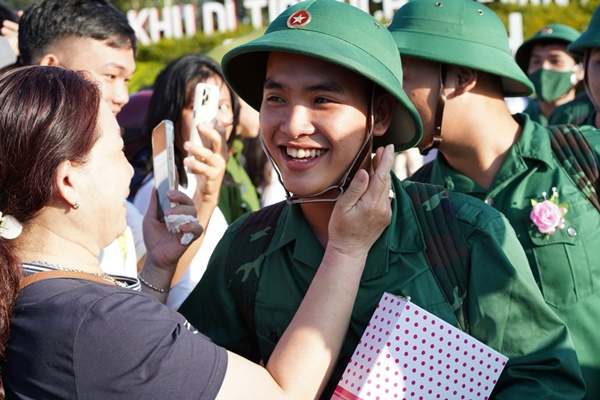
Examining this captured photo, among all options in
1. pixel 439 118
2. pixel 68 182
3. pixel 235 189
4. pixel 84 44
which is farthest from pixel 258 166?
pixel 68 182

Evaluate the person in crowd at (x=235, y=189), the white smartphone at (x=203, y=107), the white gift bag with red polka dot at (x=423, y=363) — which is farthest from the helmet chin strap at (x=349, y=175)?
the person in crowd at (x=235, y=189)

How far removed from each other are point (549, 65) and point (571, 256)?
5.09m

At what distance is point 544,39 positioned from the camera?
305 inches

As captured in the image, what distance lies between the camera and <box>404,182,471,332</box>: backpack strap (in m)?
2.46

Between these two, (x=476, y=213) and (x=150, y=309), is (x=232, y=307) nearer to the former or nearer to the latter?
(x=150, y=309)

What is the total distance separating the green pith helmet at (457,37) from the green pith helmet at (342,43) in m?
0.87

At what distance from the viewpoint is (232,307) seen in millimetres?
2826

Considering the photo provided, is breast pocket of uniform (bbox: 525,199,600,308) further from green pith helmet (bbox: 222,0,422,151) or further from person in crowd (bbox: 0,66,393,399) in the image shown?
person in crowd (bbox: 0,66,393,399)

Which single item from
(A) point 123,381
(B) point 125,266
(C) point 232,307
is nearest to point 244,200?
(B) point 125,266

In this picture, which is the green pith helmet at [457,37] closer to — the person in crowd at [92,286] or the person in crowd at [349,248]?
the person in crowd at [349,248]

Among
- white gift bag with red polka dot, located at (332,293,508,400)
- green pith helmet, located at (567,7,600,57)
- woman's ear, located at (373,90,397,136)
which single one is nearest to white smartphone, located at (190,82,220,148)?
woman's ear, located at (373,90,397,136)

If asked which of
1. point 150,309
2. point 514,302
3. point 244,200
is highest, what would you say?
point 514,302

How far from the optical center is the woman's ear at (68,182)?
2.20 m

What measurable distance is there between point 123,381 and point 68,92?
0.82 meters
